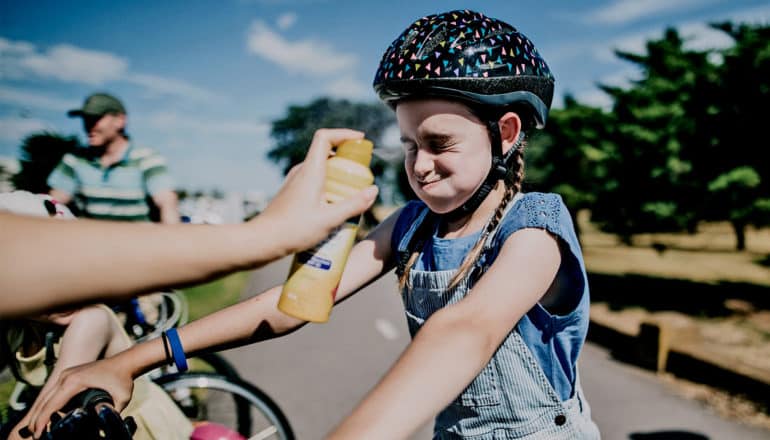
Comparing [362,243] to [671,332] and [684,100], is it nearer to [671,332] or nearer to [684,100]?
[671,332]

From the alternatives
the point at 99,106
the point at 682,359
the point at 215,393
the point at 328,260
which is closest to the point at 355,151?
the point at 328,260

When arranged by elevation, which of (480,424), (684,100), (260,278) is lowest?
(260,278)

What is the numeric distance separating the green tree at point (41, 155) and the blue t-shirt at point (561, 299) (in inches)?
153

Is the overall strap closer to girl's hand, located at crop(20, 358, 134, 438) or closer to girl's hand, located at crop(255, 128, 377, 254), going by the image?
girl's hand, located at crop(255, 128, 377, 254)

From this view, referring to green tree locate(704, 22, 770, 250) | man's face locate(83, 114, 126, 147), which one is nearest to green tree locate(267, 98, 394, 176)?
Result: green tree locate(704, 22, 770, 250)

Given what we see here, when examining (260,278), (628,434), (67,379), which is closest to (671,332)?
(628,434)

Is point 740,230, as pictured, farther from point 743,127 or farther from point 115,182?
point 115,182

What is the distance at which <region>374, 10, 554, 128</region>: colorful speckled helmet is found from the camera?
4.99ft

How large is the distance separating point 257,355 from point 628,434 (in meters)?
4.24

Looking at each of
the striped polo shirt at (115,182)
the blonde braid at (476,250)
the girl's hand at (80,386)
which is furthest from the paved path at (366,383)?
the blonde braid at (476,250)

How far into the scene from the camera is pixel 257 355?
610 cm

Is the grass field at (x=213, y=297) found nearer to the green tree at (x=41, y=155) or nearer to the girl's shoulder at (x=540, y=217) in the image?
the green tree at (x=41, y=155)

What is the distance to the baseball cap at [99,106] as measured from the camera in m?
4.23

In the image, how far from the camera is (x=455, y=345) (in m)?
1.01
